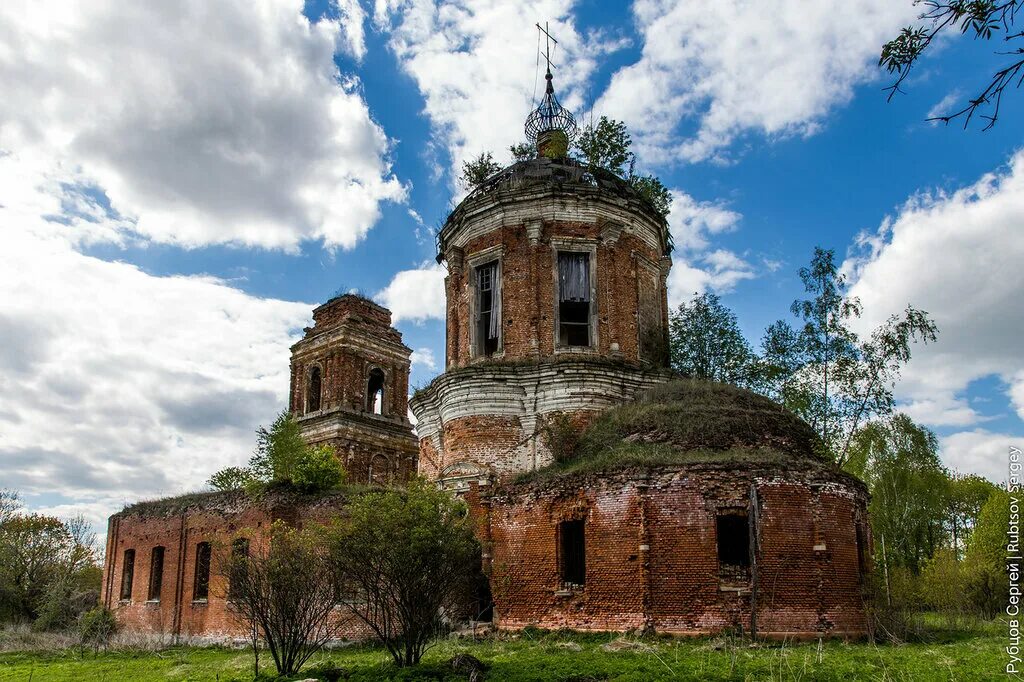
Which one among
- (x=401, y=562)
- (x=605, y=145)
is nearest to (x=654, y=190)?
(x=605, y=145)

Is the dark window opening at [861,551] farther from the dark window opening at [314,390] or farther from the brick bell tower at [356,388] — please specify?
the dark window opening at [314,390]

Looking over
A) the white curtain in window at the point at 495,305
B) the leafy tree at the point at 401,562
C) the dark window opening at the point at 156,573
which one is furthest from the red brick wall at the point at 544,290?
the dark window opening at the point at 156,573

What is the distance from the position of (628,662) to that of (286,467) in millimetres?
14276

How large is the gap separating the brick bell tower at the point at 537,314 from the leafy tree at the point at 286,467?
2863mm

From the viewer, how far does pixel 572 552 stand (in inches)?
640

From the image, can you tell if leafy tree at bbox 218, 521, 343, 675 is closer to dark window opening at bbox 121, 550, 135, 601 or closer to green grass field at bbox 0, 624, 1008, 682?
green grass field at bbox 0, 624, 1008, 682

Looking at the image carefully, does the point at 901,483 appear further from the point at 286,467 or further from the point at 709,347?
the point at 286,467

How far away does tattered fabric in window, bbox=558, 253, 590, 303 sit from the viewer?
22312 mm

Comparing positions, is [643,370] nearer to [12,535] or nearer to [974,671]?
[974,671]

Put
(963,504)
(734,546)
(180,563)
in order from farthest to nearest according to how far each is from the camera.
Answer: (963,504) < (180,563) < (734,546)

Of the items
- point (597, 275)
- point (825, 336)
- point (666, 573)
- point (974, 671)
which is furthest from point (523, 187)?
point (974, 671)

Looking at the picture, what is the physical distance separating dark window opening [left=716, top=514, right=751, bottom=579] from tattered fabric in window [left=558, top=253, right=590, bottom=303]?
8.59m

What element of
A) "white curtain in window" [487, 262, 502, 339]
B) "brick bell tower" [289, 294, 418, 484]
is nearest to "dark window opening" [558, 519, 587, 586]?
"white curtain in window" [487, 262, 502, 339]

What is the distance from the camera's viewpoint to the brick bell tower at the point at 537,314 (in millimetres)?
20312
